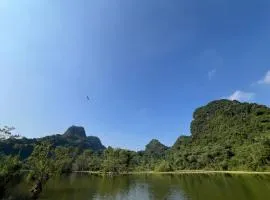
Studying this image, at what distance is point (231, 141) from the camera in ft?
330

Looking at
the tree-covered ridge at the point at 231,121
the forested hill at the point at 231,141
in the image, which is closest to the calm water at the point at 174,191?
the forested hill at the point at 231,141

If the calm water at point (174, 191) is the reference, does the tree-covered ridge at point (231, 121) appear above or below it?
above

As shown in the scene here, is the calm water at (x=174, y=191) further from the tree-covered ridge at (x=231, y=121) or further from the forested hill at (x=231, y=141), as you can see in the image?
the tree-covered ridge at (x=231, y=121)

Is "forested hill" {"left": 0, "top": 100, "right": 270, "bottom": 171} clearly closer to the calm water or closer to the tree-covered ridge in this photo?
the tree-covered ridge

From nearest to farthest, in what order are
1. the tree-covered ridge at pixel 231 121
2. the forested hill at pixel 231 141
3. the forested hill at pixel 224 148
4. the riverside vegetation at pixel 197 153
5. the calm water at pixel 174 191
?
the calm water at pixel 174 191, the riverside vegetation at pixel 197 153, the forested hill at pixel 231 141, the forested hill at pixel 224 148, the tree-covered ridge at pixel 231 121

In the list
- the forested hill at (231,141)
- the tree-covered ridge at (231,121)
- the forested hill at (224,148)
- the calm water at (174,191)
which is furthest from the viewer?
the tree-covered ridge at (231,121)

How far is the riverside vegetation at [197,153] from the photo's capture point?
34.4 meters

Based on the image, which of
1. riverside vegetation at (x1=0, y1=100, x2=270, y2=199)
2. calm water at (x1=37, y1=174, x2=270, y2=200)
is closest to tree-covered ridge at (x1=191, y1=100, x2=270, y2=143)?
riverside vegetation at (x1=0, y1=100, x2=270, y2=199)

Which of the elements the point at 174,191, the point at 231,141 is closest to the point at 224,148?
the point at 231,141

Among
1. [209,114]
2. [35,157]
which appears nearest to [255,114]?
[209,114]

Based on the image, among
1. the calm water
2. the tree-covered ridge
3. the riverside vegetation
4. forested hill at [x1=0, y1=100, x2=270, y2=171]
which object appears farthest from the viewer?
the tree-covered ridge

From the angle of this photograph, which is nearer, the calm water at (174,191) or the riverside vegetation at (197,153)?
the calm water at (174,191)

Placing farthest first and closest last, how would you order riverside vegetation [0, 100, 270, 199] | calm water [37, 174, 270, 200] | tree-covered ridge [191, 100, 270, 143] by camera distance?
tree-covered ridge [191, 100, 270, 143]
riverside vegetation [0, 100, 270, 199]
calm water [37, 174, 270, 200]

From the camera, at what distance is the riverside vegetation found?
34.4 metres
